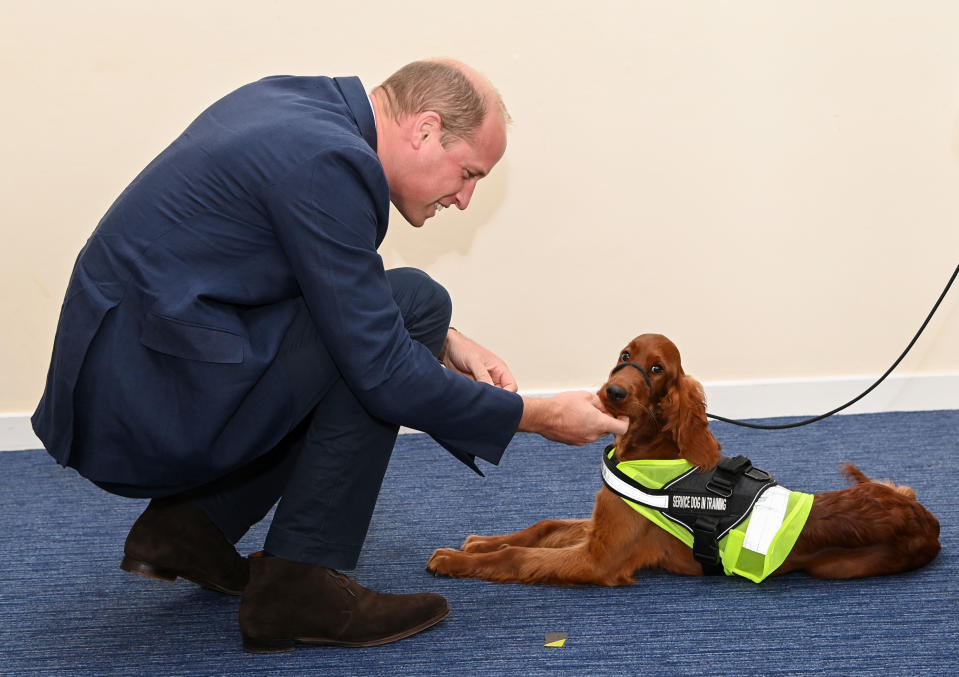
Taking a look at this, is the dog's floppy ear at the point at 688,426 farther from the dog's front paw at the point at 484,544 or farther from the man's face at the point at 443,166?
the man's face at the point at 443,166

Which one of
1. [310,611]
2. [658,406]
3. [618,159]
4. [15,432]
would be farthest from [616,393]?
[15,432]

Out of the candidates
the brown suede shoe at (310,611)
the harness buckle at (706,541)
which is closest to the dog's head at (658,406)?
the harness buckle at (706,541)

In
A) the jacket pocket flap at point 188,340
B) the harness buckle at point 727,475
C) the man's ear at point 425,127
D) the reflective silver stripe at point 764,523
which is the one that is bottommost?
the reflective silver stripe at point 764,523

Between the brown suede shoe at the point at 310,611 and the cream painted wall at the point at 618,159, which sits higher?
the cream painted wall at the point at 618,159

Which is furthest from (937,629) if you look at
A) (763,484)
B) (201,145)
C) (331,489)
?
(201,145)

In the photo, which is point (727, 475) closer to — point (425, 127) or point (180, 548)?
point (425, 127)

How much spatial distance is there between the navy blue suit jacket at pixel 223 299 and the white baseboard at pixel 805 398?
68.3 inches

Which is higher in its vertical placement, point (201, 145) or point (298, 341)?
point (201, 145)

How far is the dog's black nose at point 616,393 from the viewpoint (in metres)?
1.78

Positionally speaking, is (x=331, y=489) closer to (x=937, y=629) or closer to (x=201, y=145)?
(x=201, y=145)

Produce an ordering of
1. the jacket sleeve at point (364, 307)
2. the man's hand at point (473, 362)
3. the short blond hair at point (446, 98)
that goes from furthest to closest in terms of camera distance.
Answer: the man's hand at point (473, 362)
the short blond hair at point (446, 98)
the jacket sleeve at point (364, 307)

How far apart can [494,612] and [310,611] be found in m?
0.36

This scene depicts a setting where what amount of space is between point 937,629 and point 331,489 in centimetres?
110

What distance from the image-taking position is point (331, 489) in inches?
62.6
